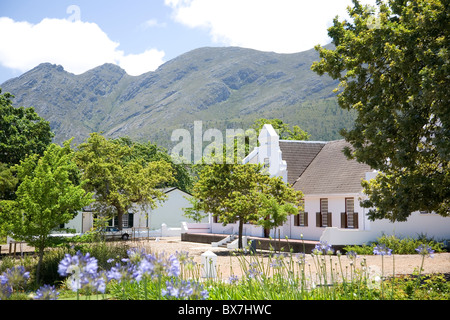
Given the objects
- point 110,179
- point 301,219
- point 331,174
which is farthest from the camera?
point 110,179

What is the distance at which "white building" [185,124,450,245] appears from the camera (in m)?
26.3

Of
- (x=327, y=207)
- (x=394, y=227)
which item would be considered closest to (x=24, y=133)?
(x=327, y=207)

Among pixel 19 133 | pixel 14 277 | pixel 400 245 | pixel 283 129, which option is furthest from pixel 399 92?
pixel 283 129

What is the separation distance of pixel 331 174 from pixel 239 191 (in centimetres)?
677

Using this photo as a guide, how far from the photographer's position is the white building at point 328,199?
26281mm

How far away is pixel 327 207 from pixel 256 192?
5430 millimetres

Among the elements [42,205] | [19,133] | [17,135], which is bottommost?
[42,205]

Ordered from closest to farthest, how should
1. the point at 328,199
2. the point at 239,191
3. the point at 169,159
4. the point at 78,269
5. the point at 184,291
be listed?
the point at 78,269, the point at 184,291, the point at 239,191, the point at 328,199, the point at 169,159

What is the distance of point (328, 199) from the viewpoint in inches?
1214

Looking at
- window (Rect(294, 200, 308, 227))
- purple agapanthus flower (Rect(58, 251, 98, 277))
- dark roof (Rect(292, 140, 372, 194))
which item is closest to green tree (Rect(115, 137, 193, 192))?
dark roof (Rect(292, 140, 372, 194))

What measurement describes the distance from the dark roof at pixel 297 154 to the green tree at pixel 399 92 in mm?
20423
